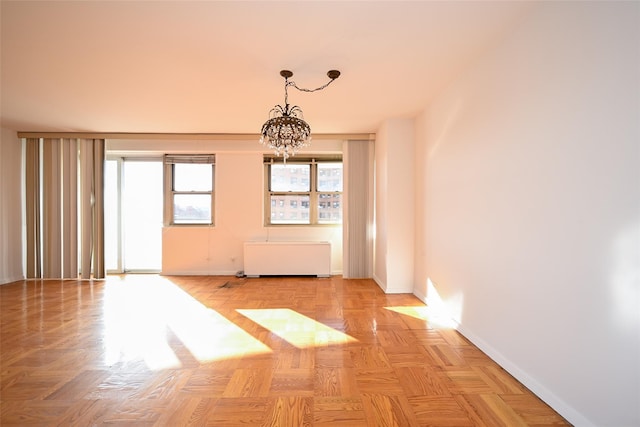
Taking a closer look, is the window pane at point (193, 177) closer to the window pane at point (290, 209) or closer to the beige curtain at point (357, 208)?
the window pane at point (290, 209)

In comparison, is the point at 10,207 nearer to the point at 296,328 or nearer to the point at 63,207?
the point at 63,207

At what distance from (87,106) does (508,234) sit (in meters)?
5.08

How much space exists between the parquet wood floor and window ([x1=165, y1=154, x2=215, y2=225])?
2.40m

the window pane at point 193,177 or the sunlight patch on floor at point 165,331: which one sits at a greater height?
the window pane at point 193,177

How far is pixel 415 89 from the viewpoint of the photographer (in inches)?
142

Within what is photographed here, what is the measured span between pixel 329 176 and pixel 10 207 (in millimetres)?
5609

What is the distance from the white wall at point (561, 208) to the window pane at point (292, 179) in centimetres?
375

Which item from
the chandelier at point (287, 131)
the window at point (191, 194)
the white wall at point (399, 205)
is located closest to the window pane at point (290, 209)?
the window at point (191, 194)

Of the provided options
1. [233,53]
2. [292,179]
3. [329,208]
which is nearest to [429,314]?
[329,208]

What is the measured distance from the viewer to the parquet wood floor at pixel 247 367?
73.0 inches

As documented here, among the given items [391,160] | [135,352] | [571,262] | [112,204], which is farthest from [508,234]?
[112,204]

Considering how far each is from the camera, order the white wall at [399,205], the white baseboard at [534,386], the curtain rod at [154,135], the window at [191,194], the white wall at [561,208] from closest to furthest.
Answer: the white wall at [561,208] < the white baseboard at [534,386] < the white wall at [399,205] < the curtain rod at [154,135] < the window at [191,194]

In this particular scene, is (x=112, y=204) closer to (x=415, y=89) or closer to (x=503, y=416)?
(x=415, y=89)

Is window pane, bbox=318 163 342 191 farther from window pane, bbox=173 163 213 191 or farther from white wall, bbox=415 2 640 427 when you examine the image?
white wall, bbox=415 2 640 427
